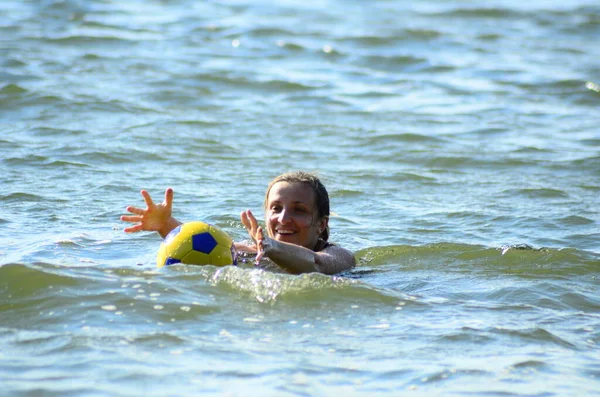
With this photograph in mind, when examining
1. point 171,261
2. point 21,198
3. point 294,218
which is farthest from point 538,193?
point 21,198

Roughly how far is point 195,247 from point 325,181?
4449mm

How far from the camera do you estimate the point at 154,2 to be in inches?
928

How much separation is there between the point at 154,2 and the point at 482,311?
61.2 ft

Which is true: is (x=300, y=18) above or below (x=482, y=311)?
above

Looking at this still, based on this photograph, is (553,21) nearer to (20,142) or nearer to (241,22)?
(241,22)

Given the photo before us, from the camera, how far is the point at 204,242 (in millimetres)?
6727

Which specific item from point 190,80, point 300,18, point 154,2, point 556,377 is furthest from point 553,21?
point 556,377

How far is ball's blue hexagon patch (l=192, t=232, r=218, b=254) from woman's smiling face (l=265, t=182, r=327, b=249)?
2.59 feet

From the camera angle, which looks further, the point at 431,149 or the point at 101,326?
the point at 431,149

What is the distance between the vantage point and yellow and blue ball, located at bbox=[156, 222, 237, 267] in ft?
22.0

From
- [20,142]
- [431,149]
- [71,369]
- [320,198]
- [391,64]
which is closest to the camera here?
[71,369]

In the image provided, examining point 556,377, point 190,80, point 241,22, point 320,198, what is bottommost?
point 556,377

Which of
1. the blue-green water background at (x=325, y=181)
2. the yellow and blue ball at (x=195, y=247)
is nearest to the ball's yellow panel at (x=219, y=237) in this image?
the yellow and blue ball at (x=195, y=247)

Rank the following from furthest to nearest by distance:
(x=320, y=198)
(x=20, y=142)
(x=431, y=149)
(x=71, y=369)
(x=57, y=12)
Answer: (x=57, y=12), (x=431, y=149), (x=20, y=142), (x=320, y=198), (x=71, y=369)
